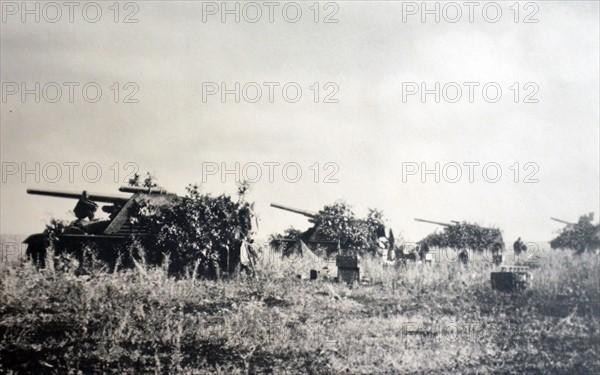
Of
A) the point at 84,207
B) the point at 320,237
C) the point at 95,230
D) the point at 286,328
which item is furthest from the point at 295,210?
the point at 286,328

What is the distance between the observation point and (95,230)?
12.8 metres

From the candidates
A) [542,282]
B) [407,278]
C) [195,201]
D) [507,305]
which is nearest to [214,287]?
[195,201]

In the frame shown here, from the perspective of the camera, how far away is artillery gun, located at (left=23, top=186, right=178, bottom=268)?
1175cm

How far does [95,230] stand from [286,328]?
8.75m

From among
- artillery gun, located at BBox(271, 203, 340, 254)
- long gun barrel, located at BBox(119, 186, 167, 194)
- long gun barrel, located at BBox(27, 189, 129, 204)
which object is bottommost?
artillery gun, located at BBox(271, 203, 340, 254)

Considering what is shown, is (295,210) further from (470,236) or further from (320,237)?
(470,236)

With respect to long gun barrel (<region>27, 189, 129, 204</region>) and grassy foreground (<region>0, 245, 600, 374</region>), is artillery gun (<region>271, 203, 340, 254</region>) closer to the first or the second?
long gun barrel (<region>27, 189, 129, 204</region>)

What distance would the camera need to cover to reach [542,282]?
935 cm

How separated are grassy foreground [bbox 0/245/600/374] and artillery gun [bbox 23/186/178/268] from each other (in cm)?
357

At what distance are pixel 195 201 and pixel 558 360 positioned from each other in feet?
28.8

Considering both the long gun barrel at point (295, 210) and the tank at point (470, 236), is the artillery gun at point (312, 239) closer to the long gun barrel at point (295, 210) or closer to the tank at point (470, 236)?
the long gun barrel at point (295, 210)

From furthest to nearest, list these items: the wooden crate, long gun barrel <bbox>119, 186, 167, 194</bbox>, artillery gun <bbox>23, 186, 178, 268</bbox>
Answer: long gun barrel <bbox>119, 186, 167, 194</bbox> → artillery gun <bbox>23, 186, 178, 268</bbox> → the wooden crate

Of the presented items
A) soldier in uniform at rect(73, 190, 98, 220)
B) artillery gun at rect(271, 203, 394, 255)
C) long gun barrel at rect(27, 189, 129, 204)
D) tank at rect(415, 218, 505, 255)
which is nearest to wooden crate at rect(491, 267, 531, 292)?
artillery gun at rect(271, 203, 394, 255)

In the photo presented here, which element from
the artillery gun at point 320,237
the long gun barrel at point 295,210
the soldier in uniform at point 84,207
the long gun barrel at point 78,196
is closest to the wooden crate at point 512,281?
the artillery gun at point 320,237
